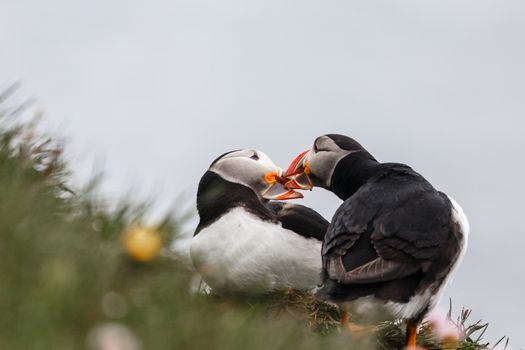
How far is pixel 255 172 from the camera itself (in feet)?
29.1

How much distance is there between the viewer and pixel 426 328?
8.01 m

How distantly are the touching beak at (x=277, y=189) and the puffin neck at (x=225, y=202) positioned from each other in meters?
0.30

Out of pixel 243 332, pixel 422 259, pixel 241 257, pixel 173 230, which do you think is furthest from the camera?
pixel 241 257

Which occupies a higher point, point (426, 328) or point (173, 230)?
point (173, 230)

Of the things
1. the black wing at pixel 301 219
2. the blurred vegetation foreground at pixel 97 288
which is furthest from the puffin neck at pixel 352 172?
the blurred vegetation foreground at pixel 97 288

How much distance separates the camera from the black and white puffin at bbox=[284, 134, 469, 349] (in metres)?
6.75

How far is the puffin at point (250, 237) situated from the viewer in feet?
25.9

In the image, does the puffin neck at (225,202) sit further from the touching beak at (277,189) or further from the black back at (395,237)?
the black back at (395,237)

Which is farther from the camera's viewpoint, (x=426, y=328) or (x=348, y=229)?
(x=426, y=328)

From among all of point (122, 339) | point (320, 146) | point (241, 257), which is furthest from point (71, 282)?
point (320, 146)

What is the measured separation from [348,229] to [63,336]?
444cm

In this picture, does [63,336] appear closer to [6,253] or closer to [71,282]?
[71,282]

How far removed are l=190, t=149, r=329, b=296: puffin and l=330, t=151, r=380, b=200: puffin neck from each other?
1.27ft

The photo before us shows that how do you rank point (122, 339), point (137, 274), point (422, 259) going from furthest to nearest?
point (422, 259) < point (137, 274) < point (122, 339)
